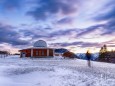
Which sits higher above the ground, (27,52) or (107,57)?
(27,52)

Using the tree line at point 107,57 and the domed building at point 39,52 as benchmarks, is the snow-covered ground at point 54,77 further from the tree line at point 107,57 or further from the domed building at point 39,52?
the domed building at point 39,52

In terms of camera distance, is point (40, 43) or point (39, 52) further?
point (40, 43)

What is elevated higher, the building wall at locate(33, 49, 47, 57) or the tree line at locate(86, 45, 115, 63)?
the building wall at locate(33, 49, 47, 57)

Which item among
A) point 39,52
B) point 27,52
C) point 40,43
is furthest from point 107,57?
point 27,52

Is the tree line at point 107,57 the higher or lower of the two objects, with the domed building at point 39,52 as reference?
lower

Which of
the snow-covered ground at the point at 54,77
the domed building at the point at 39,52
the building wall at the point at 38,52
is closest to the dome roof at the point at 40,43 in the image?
the domed building at the point at 39,52

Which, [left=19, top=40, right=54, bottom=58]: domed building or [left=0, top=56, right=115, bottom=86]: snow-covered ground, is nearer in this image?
[left=0, top=56, right=115, bottom=86]: snow-covered ground

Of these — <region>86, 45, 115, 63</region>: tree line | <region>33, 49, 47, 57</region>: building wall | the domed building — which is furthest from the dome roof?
<region>86, 45, 115, 63</region>: tree line

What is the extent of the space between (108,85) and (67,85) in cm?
250

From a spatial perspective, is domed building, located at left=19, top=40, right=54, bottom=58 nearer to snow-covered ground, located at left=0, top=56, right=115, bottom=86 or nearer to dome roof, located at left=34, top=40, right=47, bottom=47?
dome roof, located at left=34, top=40, right=47, bottom=47

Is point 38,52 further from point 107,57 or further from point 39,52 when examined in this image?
point 107,57

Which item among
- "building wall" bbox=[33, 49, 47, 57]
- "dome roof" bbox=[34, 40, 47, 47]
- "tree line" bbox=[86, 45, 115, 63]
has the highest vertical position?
"dome roof" bbox=[34, 40, 47, 47]

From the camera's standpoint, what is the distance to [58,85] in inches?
494

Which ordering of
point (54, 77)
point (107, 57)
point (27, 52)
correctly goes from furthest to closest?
point (27, 52) < point (107, 57) < point (54, 77)
